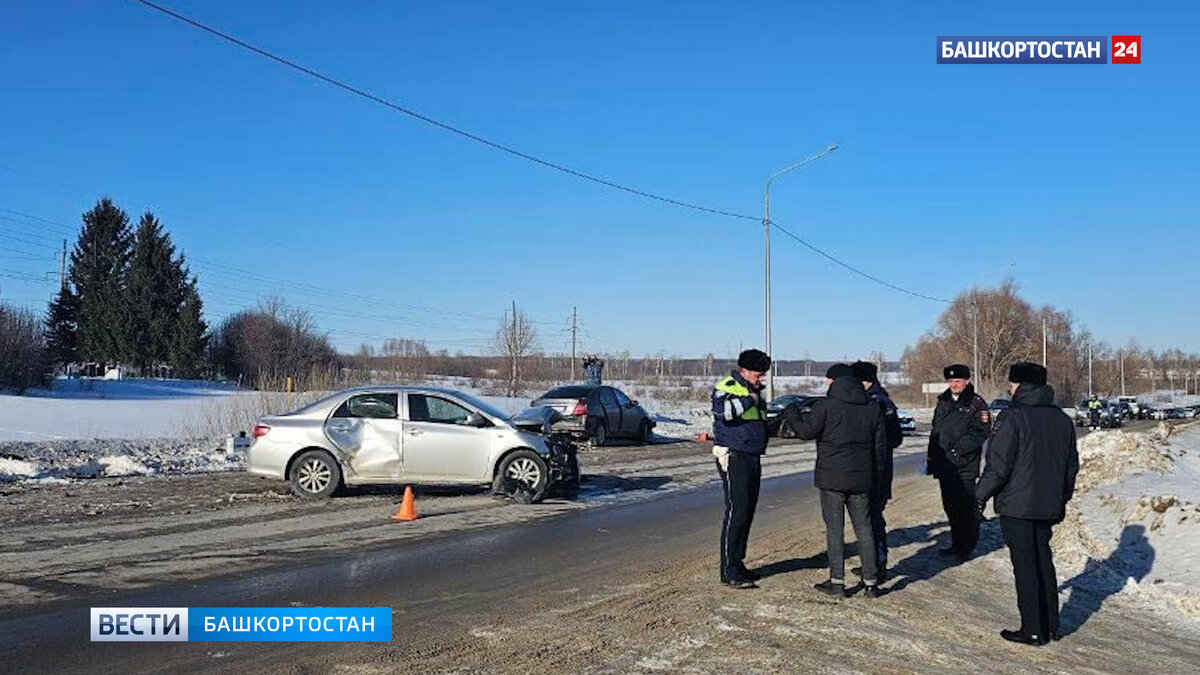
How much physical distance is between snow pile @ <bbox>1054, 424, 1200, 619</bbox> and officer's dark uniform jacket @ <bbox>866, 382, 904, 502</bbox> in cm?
224

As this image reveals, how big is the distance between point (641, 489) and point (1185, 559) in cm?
830

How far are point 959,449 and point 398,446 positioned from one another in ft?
24.4

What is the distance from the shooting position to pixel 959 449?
9953mm

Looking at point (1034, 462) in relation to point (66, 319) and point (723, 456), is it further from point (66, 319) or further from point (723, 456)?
point (66, 319)

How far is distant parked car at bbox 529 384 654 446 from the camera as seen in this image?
2506cm

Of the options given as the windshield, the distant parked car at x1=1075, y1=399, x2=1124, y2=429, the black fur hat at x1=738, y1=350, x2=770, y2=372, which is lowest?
the distant parked car at x1=1075, y1=399, x2=1124, y2=429

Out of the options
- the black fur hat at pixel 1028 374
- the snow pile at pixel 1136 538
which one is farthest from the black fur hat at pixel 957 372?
the black fur hat at pixel 1028 374

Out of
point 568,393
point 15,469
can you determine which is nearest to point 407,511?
point 15,469

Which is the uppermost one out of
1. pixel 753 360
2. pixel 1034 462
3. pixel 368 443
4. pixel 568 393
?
pixel 753 360

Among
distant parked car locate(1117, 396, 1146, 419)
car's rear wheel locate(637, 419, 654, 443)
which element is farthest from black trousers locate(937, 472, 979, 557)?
distant parked car locate(1117, 396, 1146, 419)

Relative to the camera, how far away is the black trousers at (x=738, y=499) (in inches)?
312

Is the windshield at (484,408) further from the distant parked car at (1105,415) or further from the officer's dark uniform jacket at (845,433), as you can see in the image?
the distant parked car at (1105,415)

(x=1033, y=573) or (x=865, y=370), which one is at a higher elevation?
(x=865, y=370)

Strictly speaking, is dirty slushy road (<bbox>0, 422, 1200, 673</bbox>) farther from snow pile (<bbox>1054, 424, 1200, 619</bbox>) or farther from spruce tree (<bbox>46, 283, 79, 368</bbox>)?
spruce tree (<bbox>46, 283, 79, 368</bbox>)
